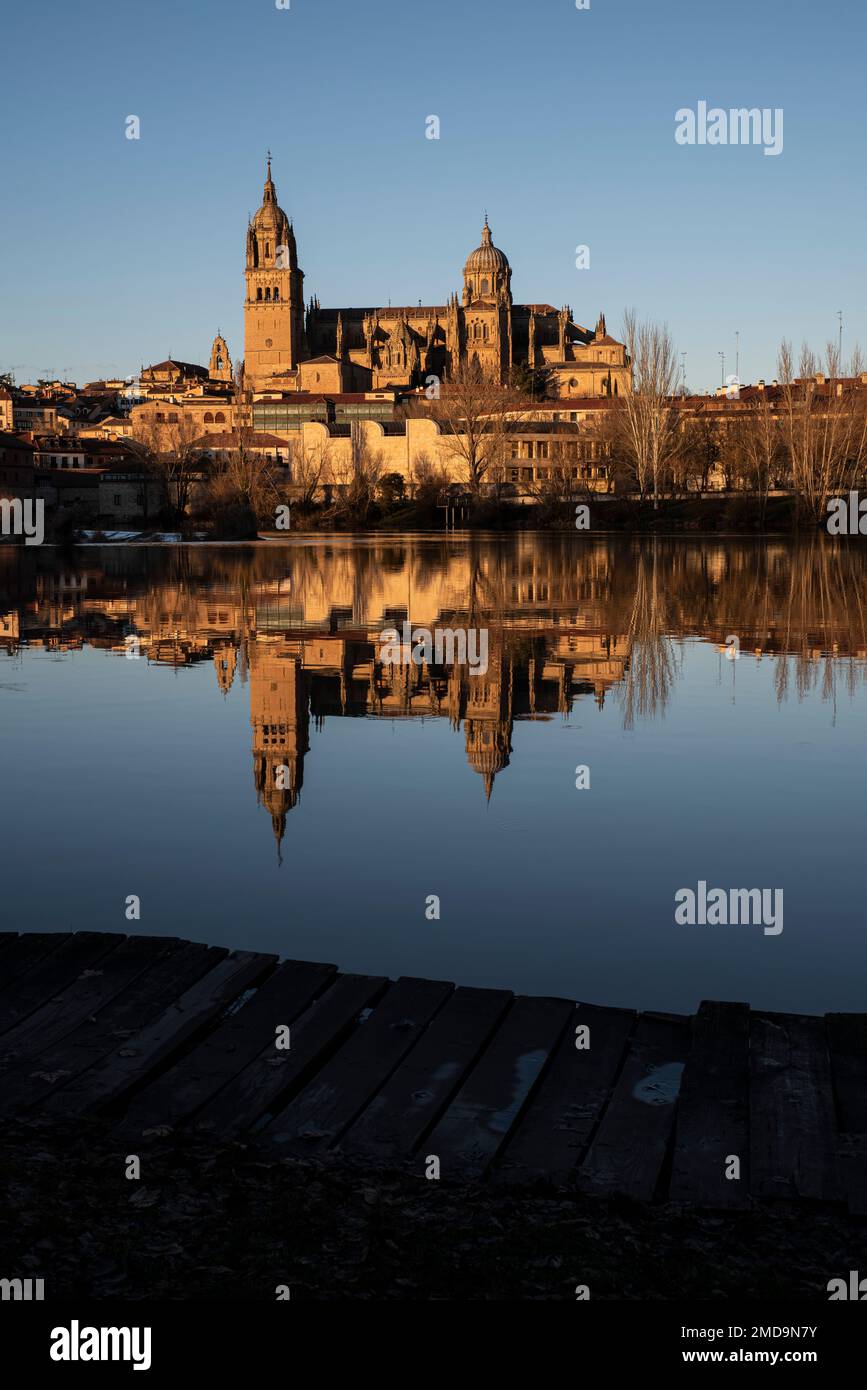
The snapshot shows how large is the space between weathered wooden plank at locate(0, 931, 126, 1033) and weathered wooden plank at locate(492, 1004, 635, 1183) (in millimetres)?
1932

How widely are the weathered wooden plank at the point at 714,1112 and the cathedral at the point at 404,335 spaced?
112159 millimetres

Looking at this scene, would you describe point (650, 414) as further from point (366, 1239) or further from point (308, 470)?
point (366, 1239)

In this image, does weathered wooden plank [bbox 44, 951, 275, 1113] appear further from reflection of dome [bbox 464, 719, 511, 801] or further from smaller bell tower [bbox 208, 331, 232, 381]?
smaller bell tower [bbox 208, 331, 232, 381]

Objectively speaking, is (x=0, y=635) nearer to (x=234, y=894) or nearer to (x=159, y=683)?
(x=159, y=683)

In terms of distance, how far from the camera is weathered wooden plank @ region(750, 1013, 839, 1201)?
12.1 feet

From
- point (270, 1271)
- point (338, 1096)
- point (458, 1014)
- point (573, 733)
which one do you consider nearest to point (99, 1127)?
point (338, 1096)

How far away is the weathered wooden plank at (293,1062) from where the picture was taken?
4.11 metres
